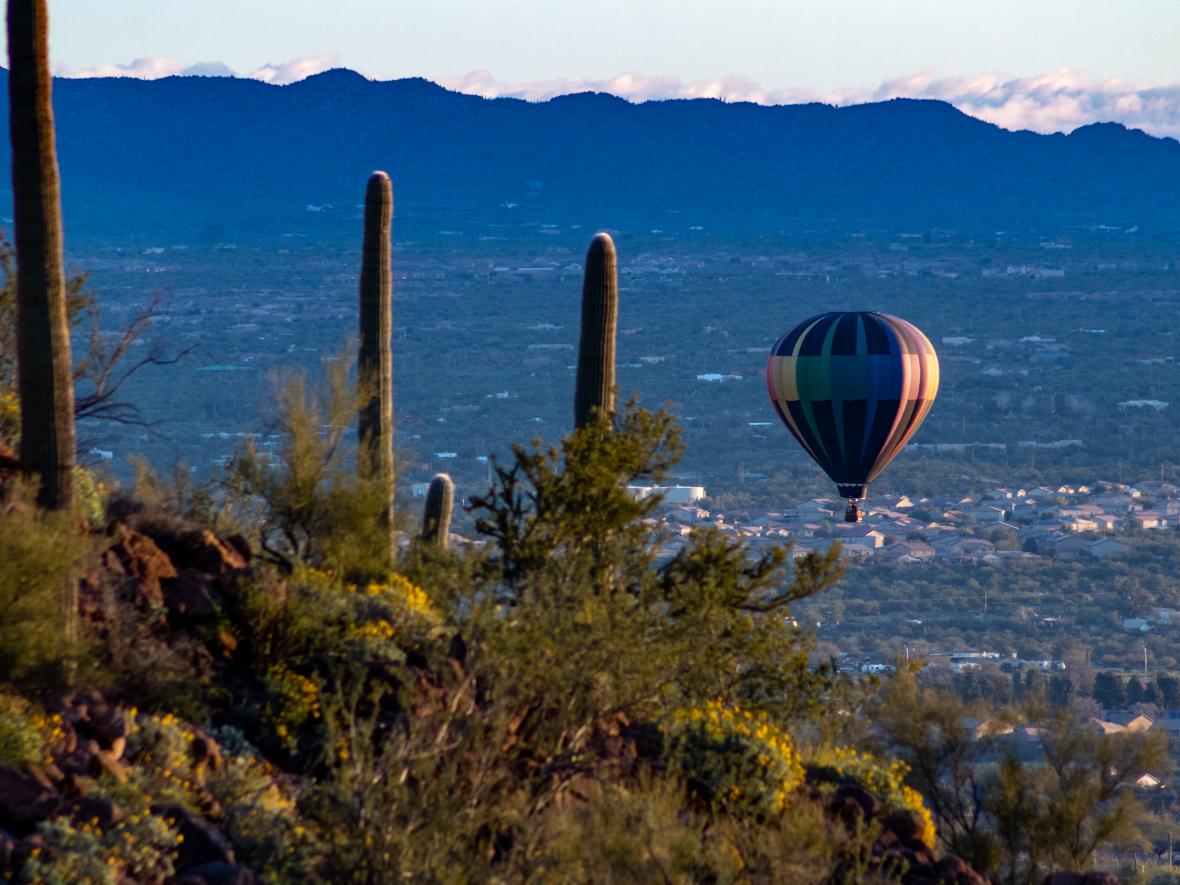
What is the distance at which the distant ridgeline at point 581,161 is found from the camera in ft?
445

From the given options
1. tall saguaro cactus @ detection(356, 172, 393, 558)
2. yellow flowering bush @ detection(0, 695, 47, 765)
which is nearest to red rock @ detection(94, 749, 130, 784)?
yellow flowering bush @ detection(0, 695, 47, 765)

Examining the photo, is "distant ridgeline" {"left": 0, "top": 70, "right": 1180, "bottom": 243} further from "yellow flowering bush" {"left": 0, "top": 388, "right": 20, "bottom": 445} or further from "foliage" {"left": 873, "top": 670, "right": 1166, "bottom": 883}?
"yellow flowering bush" {"left": 0, "top": 388, "right": 20, "bottom": 445}

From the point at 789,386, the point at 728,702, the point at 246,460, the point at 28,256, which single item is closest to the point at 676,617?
the point at 728,702

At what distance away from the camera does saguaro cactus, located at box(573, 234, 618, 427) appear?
17.0m

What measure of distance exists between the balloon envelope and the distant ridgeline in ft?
298

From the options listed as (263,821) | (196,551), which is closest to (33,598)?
(263,821)

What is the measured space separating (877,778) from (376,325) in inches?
244

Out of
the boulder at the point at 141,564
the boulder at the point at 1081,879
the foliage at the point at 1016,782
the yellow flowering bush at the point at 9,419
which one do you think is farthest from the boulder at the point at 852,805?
the yellow flowering bush at the point at 9,419

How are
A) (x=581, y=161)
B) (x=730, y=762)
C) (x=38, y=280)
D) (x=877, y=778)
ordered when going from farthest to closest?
(x=581, y=161) < (x=877, y=778) < (x=730, y=762) < (x=38, y=280)

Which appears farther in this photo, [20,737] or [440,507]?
[440,507]

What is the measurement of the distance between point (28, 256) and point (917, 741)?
29.4ft

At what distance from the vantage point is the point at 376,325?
676 inches

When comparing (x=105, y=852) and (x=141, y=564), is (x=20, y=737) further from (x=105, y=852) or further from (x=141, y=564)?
(x=141, y=564)

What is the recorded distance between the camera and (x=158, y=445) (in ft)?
207
